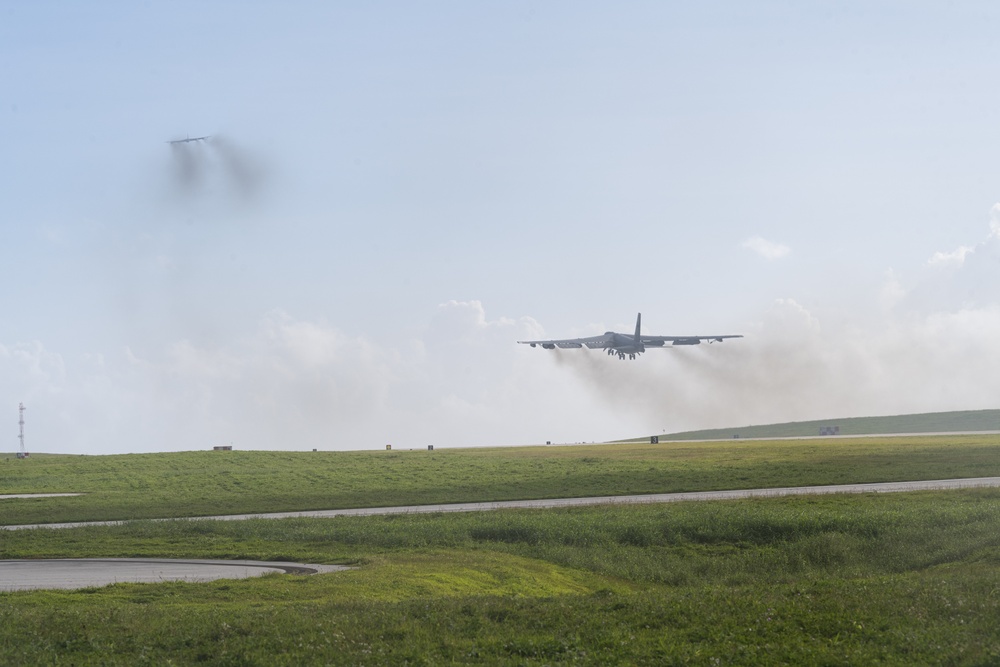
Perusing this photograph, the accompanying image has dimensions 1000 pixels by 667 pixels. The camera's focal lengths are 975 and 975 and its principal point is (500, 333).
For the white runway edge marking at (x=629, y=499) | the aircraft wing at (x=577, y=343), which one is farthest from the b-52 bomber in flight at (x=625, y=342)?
the white runway edge marking at (x=629, y=499)

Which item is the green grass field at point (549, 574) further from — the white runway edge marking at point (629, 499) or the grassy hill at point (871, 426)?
the grassy hill at point (871, 426)

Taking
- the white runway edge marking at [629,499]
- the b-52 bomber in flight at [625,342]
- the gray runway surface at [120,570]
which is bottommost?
the gray runway surface at [120,570]

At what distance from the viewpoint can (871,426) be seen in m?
165

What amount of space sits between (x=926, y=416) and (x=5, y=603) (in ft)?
563

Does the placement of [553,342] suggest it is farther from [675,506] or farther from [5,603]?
[5,603]

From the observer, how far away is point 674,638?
18844 mm

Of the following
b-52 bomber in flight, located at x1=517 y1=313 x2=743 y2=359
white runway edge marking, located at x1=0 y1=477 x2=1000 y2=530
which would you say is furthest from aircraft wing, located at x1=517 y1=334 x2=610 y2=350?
white runway edge marking, located at x1=0 y1=477 x2=1000 y2=530

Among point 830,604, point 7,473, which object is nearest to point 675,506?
point 830,604

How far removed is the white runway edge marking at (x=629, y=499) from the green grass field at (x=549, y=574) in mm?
3128

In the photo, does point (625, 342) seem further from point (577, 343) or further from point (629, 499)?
point (629, 499)

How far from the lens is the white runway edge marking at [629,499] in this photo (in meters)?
51.2

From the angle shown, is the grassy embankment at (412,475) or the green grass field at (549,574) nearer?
the green grass field at (549,574)

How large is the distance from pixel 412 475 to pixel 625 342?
45.8m

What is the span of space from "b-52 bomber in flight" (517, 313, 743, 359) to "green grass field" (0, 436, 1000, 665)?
37.8 meters
